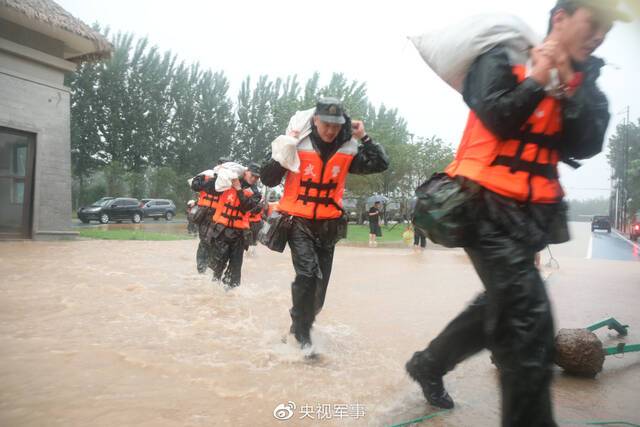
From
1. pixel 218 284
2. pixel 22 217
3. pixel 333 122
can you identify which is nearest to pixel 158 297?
pixel 218 284

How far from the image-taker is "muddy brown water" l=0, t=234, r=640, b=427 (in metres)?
2.48

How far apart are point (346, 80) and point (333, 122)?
34155mm

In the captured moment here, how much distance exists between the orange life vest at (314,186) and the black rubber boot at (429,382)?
1.46 metres

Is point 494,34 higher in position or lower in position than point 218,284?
higher

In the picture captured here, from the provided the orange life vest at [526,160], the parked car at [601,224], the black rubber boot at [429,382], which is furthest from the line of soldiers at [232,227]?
the parked car at [601,224]

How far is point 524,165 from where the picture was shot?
77.2 inches

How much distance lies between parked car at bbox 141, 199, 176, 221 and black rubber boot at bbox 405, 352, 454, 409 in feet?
103

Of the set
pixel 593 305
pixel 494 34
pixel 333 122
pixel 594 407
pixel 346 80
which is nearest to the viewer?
pixel 494 34

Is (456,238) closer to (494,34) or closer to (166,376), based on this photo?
(494,34)

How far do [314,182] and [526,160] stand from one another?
194cm

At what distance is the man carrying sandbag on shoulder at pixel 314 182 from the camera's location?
3.59 meters

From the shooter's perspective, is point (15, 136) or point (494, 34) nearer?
point (494, 34)

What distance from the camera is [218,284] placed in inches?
260

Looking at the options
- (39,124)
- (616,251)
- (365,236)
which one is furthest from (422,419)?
(365,236)
